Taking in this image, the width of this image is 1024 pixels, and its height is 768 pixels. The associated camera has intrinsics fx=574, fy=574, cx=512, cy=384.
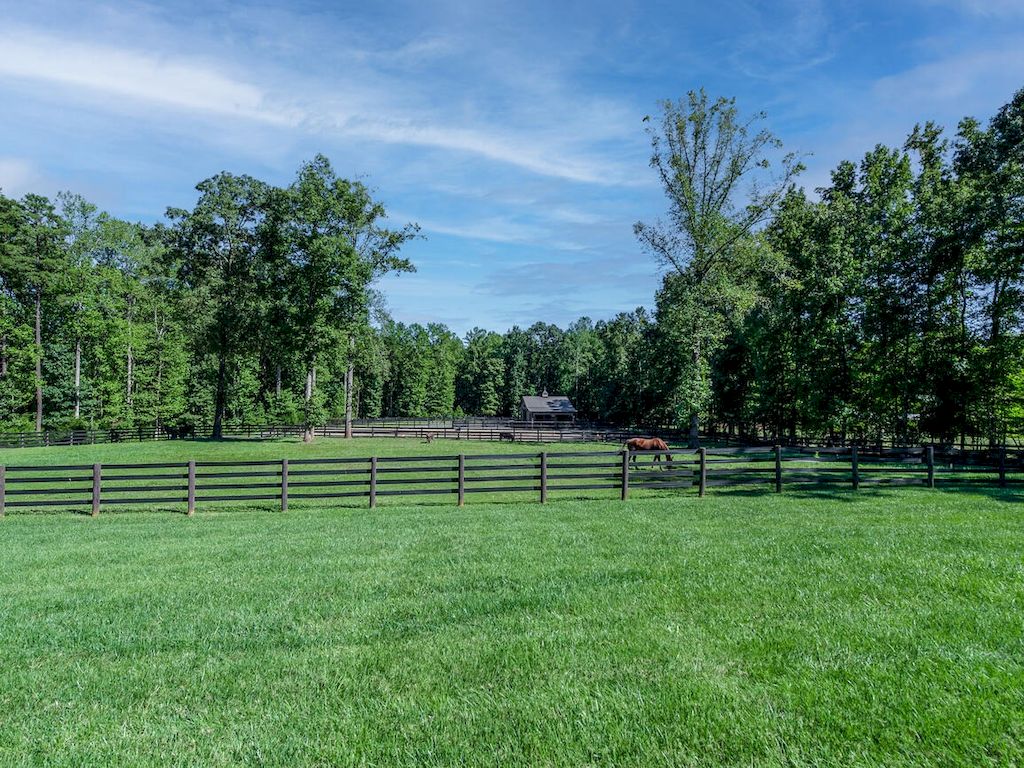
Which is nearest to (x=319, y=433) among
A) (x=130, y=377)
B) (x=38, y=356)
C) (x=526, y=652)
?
(x=130, y=377)

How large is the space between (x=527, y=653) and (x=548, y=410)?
68626mm

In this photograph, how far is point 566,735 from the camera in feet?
10.7

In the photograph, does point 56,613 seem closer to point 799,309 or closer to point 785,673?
point 785,673

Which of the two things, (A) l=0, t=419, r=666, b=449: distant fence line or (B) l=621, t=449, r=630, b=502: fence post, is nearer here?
(B) l=621, t=449, r=630, b=502: fence post

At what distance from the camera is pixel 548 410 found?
239ft

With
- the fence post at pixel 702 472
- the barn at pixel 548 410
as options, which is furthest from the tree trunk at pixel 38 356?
the fence post at pixel 702 472

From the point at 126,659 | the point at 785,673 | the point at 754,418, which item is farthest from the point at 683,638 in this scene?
the point at 754,418

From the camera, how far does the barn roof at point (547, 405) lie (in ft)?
240

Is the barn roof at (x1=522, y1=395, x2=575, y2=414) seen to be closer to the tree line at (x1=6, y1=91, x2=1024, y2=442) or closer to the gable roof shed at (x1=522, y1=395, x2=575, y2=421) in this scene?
the gable roof shed at (x1=522, y1=395, x2=575, y2=421)

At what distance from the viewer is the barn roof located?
73.0 meters

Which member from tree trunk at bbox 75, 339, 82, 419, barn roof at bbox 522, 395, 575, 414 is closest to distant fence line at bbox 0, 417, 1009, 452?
tree trunk at bbox 75, 339, 82, 419

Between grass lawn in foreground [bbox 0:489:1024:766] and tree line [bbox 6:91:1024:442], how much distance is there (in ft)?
71.6

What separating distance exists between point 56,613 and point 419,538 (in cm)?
478

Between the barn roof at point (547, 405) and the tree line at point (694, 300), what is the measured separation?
38.9 feet
